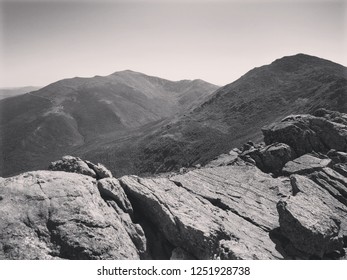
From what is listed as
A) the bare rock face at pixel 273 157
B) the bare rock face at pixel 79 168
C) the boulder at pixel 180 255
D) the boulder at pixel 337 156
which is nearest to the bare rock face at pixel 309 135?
the bare rock face at pixel 273 157

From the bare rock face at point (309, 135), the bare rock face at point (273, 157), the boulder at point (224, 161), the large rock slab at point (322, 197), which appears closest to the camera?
the large rock slab at point (322, 197)

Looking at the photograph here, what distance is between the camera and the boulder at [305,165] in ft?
107

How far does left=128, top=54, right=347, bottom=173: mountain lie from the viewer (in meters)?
85.5

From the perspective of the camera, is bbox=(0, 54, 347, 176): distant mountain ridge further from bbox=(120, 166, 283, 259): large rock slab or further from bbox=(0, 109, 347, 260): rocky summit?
bbox=(120, 166, 283, 259): large rock slab

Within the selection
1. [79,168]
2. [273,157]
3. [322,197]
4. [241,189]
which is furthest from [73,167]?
[273,157]

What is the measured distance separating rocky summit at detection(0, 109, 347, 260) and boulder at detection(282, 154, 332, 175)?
0.65 ft

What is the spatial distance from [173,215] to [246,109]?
3881 inches

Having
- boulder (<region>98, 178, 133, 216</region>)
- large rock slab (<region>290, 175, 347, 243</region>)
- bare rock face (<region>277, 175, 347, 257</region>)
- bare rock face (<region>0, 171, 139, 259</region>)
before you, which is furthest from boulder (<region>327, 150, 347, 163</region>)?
bare rock face (<region>0, 171, 139, 259</region>)

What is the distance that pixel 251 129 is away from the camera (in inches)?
3696

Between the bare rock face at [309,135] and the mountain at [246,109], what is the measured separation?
32507 millimetres

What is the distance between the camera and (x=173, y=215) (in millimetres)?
21391

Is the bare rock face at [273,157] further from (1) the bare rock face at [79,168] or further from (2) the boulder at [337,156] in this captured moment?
(1) the bare rock face at [79,168]

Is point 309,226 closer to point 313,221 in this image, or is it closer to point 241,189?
point 313,221
